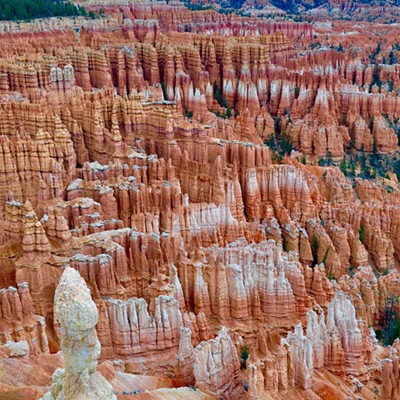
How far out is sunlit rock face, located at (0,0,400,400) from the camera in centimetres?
1608

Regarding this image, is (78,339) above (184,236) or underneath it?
above

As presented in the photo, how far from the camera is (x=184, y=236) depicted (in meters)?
23.9

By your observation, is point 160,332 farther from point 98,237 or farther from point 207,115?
point 207,115

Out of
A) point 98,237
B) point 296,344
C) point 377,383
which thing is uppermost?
point 98,237

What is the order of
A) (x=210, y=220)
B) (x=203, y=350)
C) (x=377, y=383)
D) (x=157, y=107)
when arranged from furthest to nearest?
(x=157, y=107)
(x=210, y=220)
(x=377, y=383)
(x=203, y=350)

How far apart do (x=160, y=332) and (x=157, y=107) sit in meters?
16.6

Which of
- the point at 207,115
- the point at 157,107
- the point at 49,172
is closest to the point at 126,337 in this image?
the point at 49,172

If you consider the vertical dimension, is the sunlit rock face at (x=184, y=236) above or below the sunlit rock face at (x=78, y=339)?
below

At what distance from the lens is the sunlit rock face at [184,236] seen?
16078 mm

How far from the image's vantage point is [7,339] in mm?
16344

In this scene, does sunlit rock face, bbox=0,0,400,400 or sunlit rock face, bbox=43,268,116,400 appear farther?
sunlit rock face, bbox=0,0,400,400

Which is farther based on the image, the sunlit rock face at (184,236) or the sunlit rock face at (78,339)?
the sunlit rock face at (184,236)

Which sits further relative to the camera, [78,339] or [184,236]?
[184,236]

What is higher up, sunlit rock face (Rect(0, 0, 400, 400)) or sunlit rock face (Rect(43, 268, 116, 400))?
sunlit rock face (Rect(43, 268, 116, 400))
